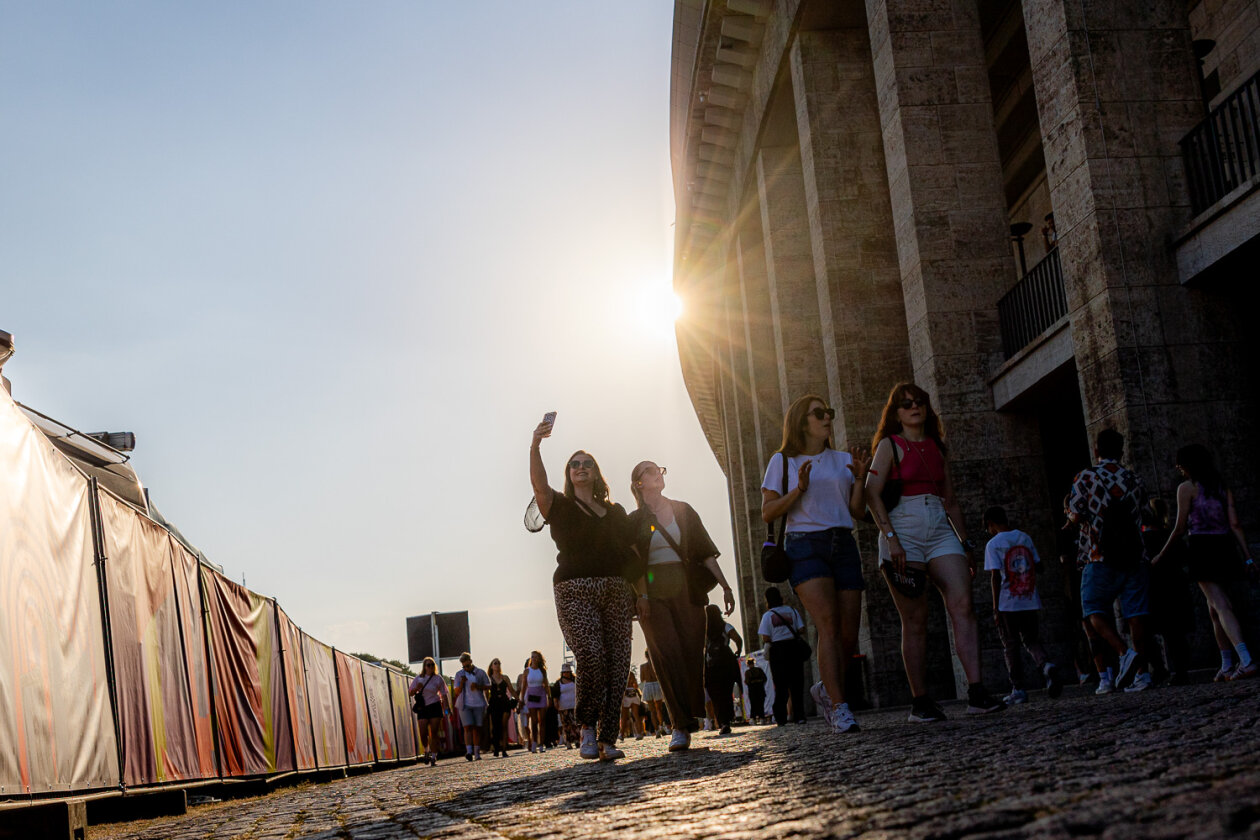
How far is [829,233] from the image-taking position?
61.2ft

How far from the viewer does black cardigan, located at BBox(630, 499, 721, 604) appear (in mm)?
8578

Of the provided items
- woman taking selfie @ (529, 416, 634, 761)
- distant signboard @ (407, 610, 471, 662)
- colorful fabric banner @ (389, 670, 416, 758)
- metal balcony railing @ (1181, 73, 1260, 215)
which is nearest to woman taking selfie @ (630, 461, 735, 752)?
woman taking selfie @ (529, 416, 634, 761)

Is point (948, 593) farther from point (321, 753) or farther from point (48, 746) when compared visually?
point (321, 753)

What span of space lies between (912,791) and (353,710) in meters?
16.8

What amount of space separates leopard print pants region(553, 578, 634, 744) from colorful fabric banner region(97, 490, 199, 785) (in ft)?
8.56

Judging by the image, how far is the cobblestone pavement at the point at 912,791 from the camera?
8.84 ft

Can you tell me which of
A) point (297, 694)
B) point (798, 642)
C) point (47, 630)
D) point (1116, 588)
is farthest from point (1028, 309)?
point (47, 630)

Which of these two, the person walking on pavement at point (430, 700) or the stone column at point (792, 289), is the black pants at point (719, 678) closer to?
the stone column at point (792, 289)

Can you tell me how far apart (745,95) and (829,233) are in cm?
851

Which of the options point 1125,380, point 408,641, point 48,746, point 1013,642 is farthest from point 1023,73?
point 408,641

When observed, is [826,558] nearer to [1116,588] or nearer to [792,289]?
[1116,588]

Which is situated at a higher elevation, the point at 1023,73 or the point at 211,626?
the point at 1023,73

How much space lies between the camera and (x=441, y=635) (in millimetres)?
48719

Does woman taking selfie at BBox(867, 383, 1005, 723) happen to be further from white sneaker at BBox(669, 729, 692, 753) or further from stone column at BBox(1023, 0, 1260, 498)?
stone column at BBox(1023, 0, 1260, 498)
